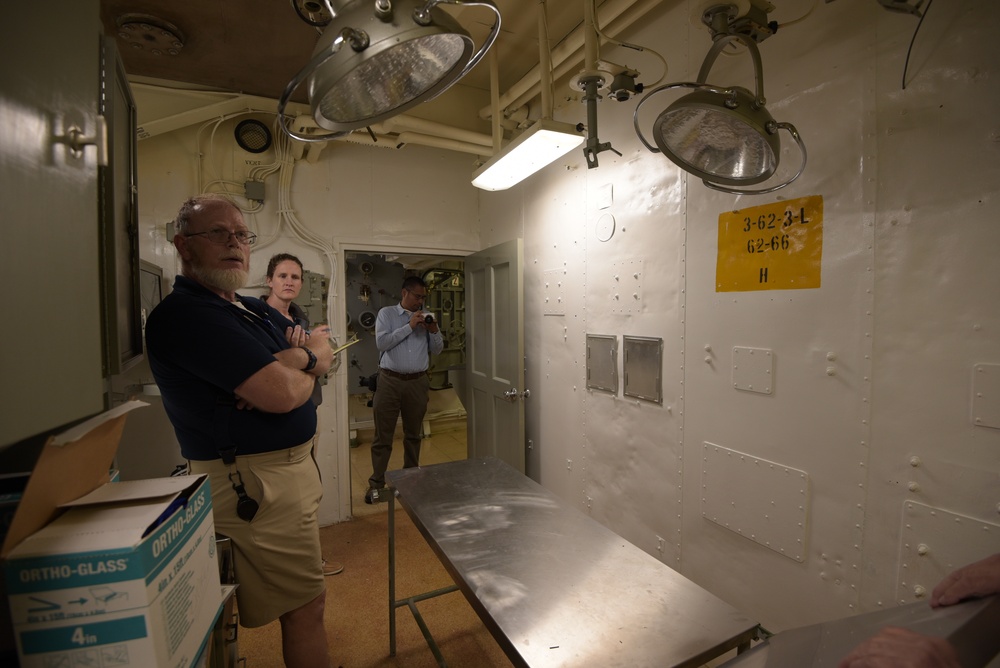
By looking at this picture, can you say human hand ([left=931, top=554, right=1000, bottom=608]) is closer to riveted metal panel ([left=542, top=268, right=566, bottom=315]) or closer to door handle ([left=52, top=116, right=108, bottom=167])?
door handle ([left=52, top=116, right=108, bottom=167])

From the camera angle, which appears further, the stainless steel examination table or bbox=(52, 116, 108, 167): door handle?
the stainless steel examination table

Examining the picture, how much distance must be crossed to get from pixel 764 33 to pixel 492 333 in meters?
2.47

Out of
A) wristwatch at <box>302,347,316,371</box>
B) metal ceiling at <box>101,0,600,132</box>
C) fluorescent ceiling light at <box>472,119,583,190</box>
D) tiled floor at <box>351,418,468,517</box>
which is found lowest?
tiled floor at <box>351,418,468,517</box>

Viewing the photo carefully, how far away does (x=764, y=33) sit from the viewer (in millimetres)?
1316

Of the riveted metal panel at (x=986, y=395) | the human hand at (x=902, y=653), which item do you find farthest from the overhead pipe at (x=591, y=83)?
the human hand at (x=902, y=653)

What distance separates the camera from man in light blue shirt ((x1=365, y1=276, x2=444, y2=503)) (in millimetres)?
3666

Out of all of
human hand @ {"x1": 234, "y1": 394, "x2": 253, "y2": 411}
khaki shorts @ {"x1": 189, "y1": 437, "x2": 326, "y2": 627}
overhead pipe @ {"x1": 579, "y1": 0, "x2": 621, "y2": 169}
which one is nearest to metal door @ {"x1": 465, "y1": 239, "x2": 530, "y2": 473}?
overhead pipe @ {"x1": 579, "y1": 0, "x2": 621, "y2": 169}

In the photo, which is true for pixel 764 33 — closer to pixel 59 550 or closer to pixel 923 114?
pixel 923 114

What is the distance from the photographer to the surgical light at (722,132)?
3.62 feet

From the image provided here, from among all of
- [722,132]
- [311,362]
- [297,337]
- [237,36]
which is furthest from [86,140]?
[237,36]

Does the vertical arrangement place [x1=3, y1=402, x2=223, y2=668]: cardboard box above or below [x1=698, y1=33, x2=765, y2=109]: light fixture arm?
below

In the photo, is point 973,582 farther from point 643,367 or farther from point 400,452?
point 400,452

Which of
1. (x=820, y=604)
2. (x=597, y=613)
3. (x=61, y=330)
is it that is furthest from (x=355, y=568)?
(x=61, y=330)

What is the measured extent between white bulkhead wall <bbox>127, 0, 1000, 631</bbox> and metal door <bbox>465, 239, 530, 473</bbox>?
0.43 meters
